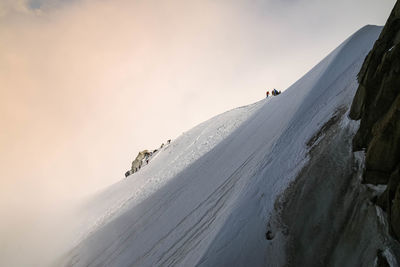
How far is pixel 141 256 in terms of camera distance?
464 inches

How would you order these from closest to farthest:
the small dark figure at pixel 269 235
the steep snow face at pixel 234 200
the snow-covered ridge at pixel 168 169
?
the small dark figure at pixel 269 235 → the steep snow face at pixel 234 200 → the snow-covered ridge at pixel 168 169

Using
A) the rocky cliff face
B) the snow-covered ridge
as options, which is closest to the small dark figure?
the rocky cliff face

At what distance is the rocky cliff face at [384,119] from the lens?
4793mm

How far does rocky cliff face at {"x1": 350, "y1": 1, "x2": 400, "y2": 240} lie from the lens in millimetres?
4793

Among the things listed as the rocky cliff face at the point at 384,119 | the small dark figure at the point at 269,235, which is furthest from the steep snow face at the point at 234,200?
the rocky cliff face at the point at 384,119

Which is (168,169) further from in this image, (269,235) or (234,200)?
(269,235)

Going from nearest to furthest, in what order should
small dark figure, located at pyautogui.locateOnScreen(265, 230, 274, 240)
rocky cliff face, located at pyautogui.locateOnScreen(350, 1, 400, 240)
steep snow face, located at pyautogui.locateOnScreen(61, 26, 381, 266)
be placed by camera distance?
rocky cliff face, located at pyautogui.locateOnScreen(350, 1, 400, 240)
small dark figure, located at pyautogui.locateOnScreen(265, 230, 274, 240)
steep snow face, located at pyautogui.locateOnScreen(61, 26, 381, 266)

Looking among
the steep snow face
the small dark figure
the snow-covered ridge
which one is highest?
the snow-covered ridge

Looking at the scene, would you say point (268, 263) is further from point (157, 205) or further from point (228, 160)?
point (157, 205)

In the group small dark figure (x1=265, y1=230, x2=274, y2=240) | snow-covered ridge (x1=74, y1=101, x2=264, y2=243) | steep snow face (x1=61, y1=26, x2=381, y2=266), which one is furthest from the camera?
snow-covered ridge (x1=74, y1=101, x2=264, y2=243)

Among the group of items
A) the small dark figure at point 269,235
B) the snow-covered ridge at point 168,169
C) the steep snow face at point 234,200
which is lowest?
the small dark figure at point 269,235

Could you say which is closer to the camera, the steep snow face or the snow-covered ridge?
the steep snow face

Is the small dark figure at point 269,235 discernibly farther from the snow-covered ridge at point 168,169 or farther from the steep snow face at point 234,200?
the snow-covered ridge at point 168,169

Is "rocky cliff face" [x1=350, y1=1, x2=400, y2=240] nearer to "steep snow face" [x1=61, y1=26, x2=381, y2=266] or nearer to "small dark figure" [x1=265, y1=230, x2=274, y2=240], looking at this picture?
"steep snow face" [x1=61, y1=26, x2=381, y2=266]
